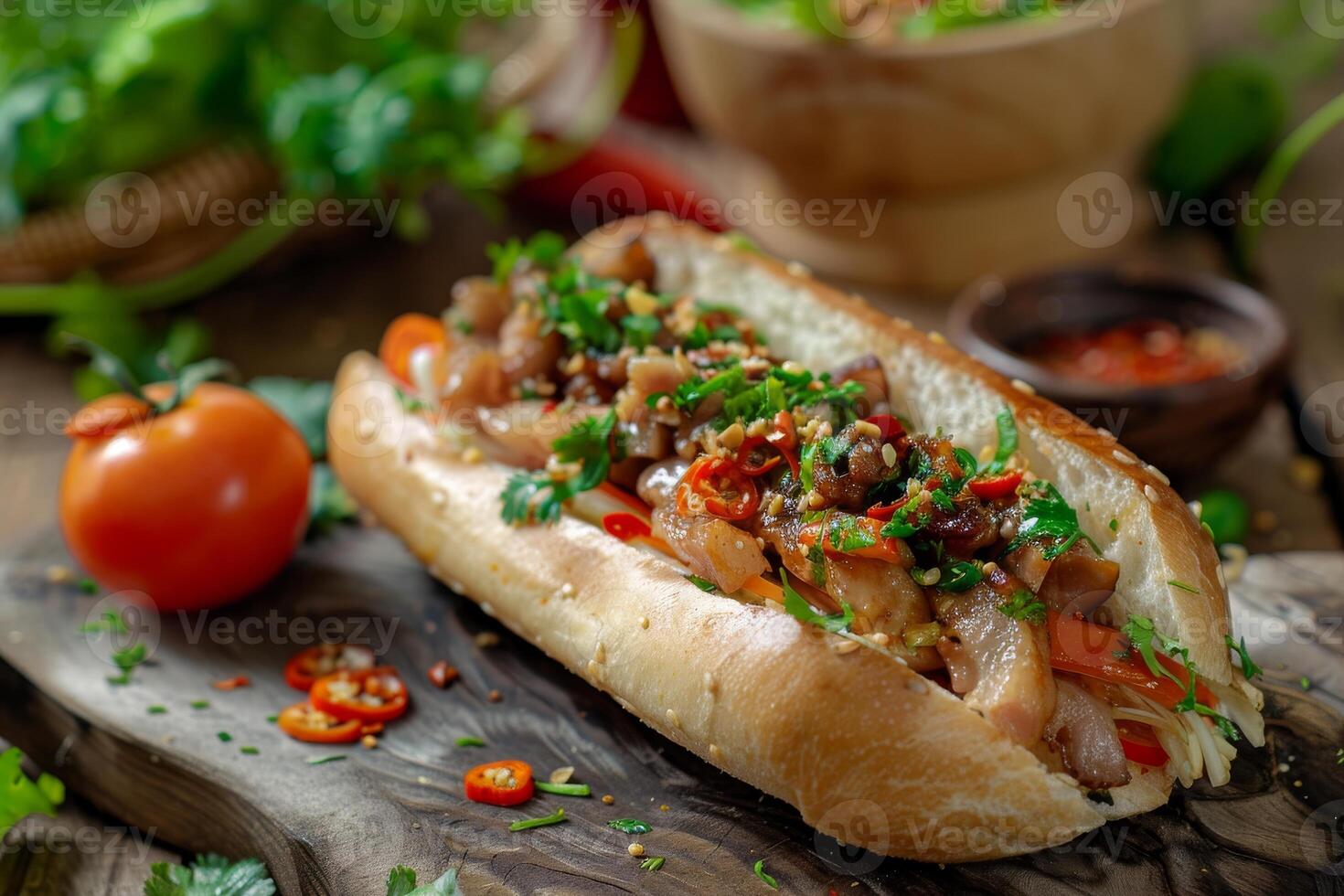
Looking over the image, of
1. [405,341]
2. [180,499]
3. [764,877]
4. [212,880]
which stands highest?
[405,341]

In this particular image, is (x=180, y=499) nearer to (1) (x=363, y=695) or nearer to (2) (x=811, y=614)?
(1) (x=363, y=695)

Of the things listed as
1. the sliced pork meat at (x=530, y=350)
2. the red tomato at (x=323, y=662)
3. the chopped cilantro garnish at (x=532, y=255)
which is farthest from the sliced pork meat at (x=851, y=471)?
the chopped cilantro garnish at (x=532, y=255)

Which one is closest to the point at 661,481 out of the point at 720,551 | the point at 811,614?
the point at 720,551

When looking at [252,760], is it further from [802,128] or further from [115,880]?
[802,128]

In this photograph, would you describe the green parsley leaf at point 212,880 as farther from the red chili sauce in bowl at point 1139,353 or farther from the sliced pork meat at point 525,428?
the red chili sauce in bowl at point 1139,353

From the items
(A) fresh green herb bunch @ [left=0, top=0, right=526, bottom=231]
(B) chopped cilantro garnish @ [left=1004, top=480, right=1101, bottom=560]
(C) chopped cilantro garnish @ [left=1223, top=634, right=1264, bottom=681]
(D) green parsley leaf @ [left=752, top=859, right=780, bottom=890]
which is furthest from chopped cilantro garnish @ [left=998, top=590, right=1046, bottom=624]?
(A) fresh green herb bunch @ [left=0, top=0, right=526, bottom=231]

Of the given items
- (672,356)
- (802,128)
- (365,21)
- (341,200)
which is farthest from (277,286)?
(672,356)

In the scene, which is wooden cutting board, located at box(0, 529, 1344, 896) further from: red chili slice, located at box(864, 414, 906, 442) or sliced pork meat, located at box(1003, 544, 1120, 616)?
red chili slice, located at box(864, 414, 906, 442)
